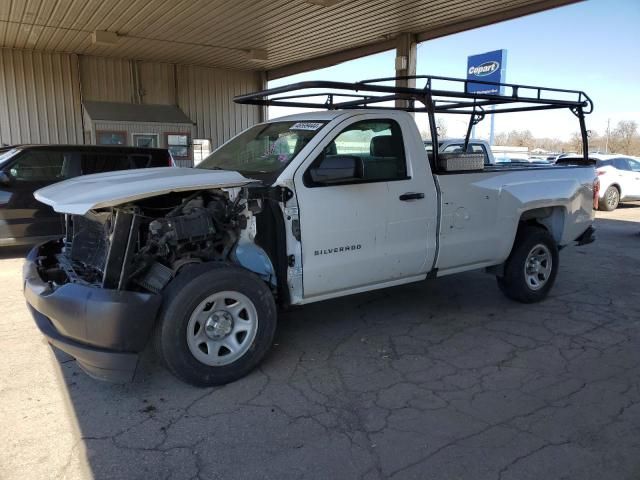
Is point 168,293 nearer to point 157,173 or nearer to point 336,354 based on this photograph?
point 157,173

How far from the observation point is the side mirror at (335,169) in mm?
3916

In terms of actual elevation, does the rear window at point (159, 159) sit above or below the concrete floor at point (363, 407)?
above

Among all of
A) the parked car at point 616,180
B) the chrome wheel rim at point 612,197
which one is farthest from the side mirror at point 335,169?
the chrome wheel rim at point 612,197

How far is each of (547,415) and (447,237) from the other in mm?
1894

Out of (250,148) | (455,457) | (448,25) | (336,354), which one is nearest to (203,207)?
(250,148)

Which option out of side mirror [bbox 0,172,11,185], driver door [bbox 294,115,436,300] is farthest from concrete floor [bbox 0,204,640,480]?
side mirror [bbox 0,172,11,185]

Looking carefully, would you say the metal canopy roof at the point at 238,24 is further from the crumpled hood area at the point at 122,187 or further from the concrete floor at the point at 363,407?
the concrete floor at the point at 363,407

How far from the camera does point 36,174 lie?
777cm

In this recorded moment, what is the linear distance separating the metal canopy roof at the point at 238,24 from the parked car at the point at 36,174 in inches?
148

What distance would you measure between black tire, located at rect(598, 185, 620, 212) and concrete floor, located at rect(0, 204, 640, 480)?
11.5 m

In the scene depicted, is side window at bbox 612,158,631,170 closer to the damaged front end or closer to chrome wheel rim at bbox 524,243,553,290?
chrome wheel rim at bbox 524,243,553,290

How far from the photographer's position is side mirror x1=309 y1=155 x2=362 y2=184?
3916 millimetres

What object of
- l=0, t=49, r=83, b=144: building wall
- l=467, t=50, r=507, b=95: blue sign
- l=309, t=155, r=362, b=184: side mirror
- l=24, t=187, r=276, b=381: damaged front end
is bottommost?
l=24, t=187, r=276, b=381: damaged front end

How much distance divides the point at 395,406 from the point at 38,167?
686cm
